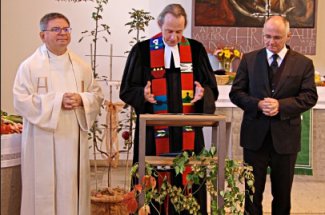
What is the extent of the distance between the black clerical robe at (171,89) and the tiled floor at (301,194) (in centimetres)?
196

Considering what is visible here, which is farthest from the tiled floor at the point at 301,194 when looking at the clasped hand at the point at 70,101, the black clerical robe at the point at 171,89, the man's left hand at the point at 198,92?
the clasped hand at the point at 70,101

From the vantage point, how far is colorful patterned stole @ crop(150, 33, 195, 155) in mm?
3350

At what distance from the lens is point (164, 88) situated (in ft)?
11.2

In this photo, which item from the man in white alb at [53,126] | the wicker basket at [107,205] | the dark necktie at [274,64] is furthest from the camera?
the wicker basket at [107,205]

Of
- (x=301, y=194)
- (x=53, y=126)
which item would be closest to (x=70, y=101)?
(x=53, y=126)

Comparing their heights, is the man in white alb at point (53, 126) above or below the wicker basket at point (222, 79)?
below

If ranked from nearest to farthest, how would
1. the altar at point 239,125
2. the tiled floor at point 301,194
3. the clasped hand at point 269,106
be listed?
the clasped hand at point 269,106 → the tiled floor at point 301,194 → the altar at point 239,125

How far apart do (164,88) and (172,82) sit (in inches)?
3.0

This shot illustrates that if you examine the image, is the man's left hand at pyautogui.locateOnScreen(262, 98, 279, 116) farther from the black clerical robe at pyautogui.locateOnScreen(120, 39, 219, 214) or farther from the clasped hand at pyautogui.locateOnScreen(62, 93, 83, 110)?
the clasped hand at pyautogui.locateOnScreen(62, 93, 83, 110)

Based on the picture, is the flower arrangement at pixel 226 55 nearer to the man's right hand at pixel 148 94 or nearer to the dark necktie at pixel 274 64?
the dark necktie at pixel 274 64

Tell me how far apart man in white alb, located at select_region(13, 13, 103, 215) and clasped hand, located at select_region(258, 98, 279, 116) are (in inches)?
49.0

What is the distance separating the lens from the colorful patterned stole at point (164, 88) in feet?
11.0

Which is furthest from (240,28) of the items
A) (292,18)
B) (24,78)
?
(24,78)

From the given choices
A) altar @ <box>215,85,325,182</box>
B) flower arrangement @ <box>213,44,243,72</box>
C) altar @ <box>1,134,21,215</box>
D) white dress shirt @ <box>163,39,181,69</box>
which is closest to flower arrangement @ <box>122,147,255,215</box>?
white dress shirt @ <box>163,39,181,69</box>
